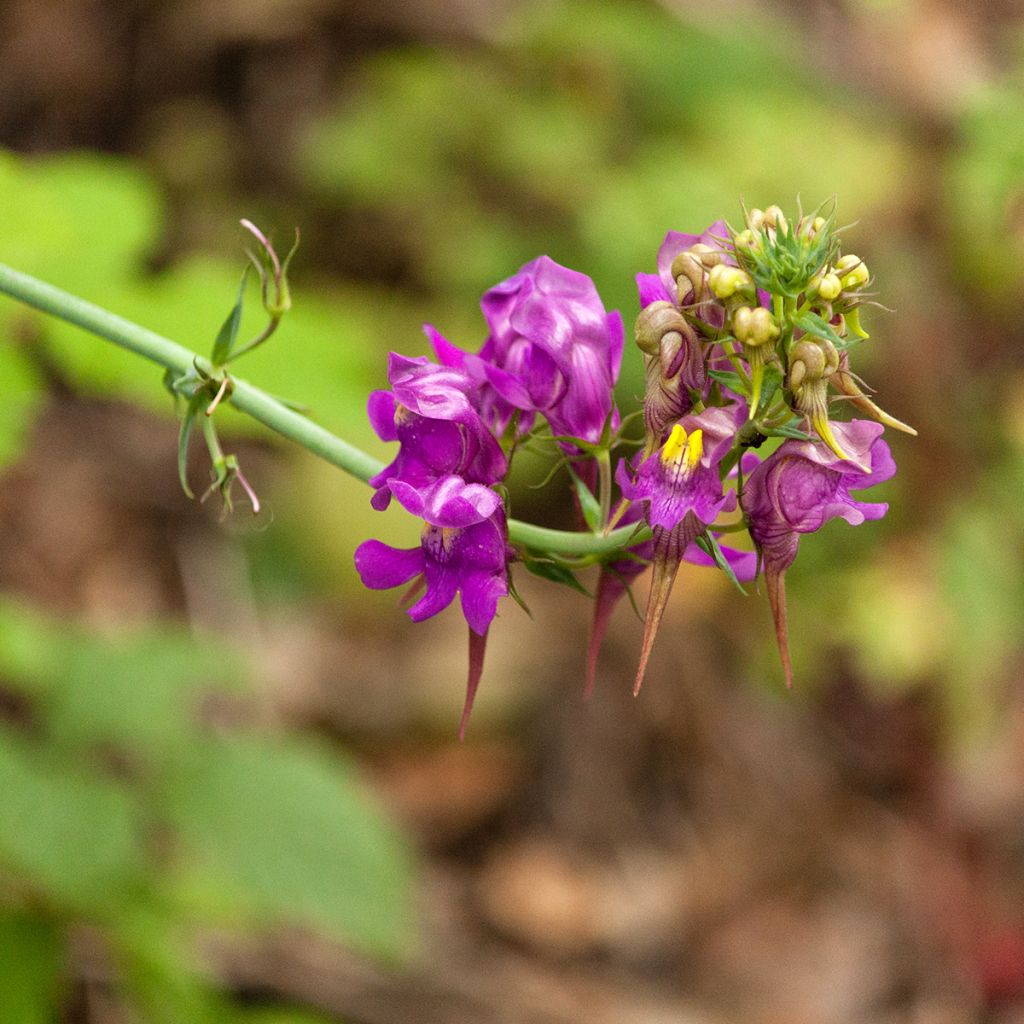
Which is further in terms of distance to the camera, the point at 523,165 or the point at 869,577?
the point at 523,165

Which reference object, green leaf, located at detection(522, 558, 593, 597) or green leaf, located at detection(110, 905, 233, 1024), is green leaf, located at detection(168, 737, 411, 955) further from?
green leaf, located at detection(522, 558, 593, 597)

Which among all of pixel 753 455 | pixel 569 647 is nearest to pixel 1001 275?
pixel 569 647

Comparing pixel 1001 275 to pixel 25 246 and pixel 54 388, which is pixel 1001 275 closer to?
pixel 54 388

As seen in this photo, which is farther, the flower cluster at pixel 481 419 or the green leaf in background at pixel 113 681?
the green leaf in background at pixel 113 681

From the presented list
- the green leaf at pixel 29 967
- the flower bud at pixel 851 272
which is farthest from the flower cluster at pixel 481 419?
the green leaf at pixel 29 967

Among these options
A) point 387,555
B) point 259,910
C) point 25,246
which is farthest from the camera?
point 259,910

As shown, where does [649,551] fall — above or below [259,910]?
above

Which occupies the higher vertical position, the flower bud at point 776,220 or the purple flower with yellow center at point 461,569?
the flower bud at point 776,220

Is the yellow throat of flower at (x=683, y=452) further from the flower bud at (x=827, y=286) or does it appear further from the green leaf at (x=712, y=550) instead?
the flower bud at (x=827, y=286)
